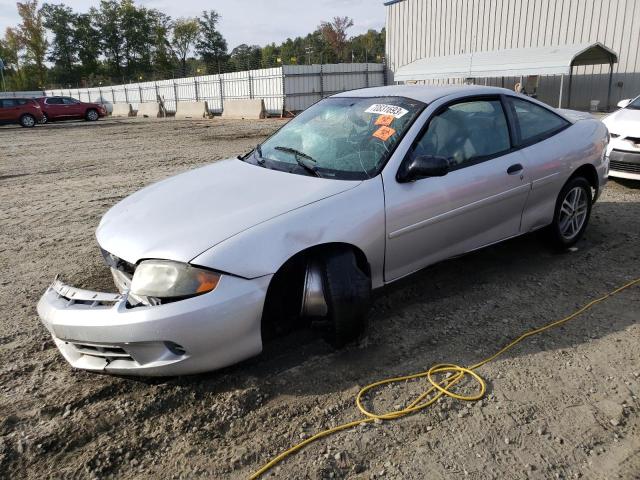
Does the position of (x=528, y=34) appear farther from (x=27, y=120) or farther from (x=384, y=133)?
(x=27, y=120)

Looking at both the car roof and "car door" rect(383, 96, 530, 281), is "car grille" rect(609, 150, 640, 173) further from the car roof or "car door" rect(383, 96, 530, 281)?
"car door" rect(383, 96, 530, 281)

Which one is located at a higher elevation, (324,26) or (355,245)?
(324,26)

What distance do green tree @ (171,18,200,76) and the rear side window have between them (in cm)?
7580

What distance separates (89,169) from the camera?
10.8 m

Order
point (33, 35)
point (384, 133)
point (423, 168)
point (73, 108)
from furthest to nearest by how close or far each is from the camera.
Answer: point (33, 35), point (73, 108), point (384, 133), point (423, 168)

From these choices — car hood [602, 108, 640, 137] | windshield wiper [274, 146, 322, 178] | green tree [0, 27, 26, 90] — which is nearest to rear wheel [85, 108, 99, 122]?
car hood [602, 108, 640, 137]

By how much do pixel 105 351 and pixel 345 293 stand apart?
1.33 m

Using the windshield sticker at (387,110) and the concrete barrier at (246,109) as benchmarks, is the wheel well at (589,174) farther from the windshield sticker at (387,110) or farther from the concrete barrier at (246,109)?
the concrete barrier at (246,109)

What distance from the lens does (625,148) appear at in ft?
22.4

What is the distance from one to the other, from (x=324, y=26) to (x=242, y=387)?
7572 centimetres

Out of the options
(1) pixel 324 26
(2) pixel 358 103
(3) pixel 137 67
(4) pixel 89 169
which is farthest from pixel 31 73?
(2) pixel 358 103

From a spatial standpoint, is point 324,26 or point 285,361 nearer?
point 285,361

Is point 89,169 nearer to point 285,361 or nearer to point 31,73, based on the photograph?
point 285,361

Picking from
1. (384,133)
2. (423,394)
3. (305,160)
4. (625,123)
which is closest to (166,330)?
(423,394)
